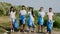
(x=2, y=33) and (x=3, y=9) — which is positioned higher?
(x=3, y=9)

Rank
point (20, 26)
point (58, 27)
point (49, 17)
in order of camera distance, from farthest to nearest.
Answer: point (58, 27) → point (20, 26) → point (49, 17)

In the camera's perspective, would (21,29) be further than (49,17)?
Yes

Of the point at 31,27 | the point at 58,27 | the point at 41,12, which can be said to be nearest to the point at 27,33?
the point at 31,27

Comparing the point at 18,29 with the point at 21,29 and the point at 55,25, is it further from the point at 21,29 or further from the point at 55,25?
the point at 55,25

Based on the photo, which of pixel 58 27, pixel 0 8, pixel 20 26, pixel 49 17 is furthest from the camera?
pixel 0 8

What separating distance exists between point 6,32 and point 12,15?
3.54ft

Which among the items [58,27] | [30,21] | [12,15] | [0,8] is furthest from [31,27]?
[0,8]

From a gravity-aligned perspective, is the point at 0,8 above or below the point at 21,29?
above

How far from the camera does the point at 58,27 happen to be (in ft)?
59.7

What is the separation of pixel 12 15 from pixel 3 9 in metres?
13.1

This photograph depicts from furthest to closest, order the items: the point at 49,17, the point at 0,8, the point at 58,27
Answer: the point at 0,8 → the point at 58,27 → the point at 49,17

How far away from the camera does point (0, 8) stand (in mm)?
27141

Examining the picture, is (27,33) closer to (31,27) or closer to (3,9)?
(31,27)

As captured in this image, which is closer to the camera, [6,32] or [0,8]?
[6,32]
